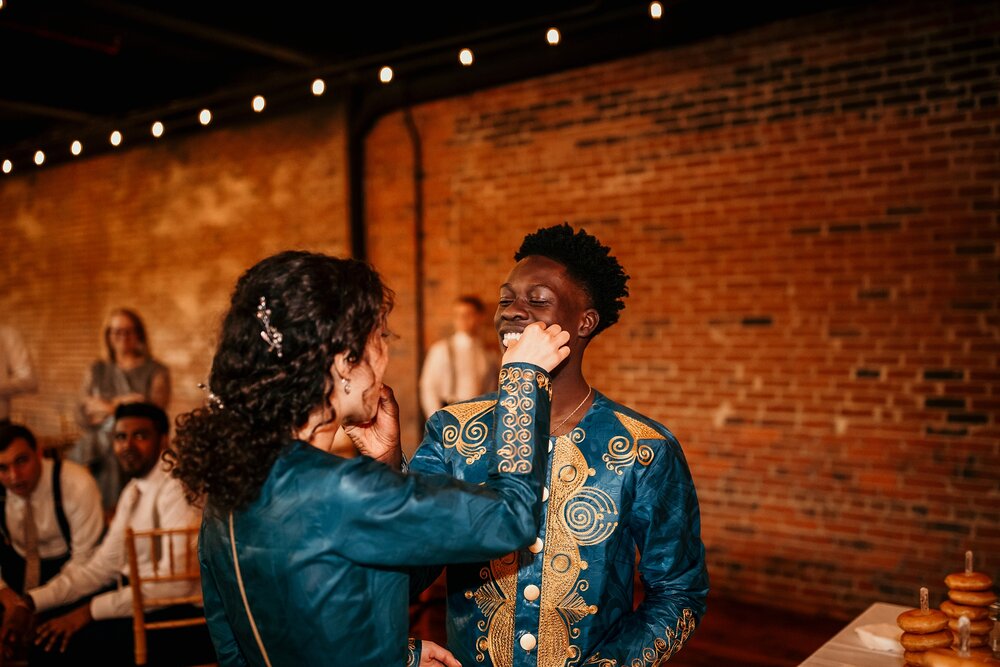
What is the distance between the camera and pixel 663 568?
162 cm

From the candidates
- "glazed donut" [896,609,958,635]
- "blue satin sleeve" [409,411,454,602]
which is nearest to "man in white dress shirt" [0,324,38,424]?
"blue satin sleeve" [409,411,454,602]

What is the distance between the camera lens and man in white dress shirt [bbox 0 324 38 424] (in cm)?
492

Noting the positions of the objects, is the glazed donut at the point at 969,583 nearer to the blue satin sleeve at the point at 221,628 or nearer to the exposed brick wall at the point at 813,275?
the blue satin sleeve at the point at 221,628

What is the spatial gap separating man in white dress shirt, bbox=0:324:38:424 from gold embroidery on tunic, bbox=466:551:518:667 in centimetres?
432

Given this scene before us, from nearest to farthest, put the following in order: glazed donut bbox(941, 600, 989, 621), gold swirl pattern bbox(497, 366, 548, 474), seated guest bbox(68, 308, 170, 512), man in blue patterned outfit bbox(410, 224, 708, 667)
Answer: gold swirl pattern bbox(497, 366, 548, 474) → man in blue patterned outfit bbox(410, 224, 708, 667) → glazed donut bbox(941, 600, 989, 621) → seated guest bbox(68, 308, 170, 512)

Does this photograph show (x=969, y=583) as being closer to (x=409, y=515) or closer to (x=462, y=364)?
(x=409, y=515)

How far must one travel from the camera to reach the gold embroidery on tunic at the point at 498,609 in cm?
164

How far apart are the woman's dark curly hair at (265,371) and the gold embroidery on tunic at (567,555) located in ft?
1.95

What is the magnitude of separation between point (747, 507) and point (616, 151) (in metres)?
2.37

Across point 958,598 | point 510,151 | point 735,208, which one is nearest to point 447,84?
point 510,151

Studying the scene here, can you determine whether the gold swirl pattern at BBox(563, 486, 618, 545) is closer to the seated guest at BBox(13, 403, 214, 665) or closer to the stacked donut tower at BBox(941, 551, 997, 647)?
the stacked donut tower at BBox(941, 551, 997, 647)

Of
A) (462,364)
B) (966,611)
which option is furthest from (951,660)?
(462,364)

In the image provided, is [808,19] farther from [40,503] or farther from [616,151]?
[40,503]

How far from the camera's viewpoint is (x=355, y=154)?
22.0ft
